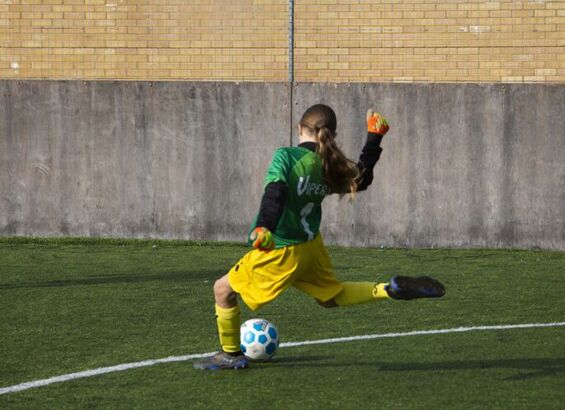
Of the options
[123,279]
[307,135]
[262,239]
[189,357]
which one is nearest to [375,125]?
[307,135]

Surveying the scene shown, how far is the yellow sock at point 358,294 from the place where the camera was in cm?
730

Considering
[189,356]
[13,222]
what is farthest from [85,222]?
[189,356]

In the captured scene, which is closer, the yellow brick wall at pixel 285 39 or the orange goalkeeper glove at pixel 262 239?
the orange goalkeeper glove at pixel 262 239

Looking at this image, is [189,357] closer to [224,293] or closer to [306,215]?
[224,293]

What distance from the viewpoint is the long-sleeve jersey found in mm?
6898

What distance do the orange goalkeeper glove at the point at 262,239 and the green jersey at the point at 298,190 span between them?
367 millimetres

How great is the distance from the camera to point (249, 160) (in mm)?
14992

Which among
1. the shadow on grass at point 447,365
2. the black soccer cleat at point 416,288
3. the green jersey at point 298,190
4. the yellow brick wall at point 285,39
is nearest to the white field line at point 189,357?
the shadow on grass at point 447,365

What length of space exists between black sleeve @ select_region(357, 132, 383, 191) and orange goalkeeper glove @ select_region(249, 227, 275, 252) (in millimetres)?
917

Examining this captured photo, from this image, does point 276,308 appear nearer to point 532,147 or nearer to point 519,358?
point 519,358

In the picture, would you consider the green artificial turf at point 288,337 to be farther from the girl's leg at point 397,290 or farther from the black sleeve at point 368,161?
the black sleeve at point 368,161

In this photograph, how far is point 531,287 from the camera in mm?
11164

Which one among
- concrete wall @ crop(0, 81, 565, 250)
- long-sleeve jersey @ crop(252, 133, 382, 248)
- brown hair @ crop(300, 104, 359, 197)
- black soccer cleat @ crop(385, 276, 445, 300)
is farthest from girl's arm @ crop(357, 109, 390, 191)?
concrete wall @ crop(0, 81, 565, 250)

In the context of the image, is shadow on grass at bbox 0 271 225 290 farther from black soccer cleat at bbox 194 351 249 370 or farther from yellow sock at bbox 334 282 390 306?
yellow sock at bbox 334 282 390 306
